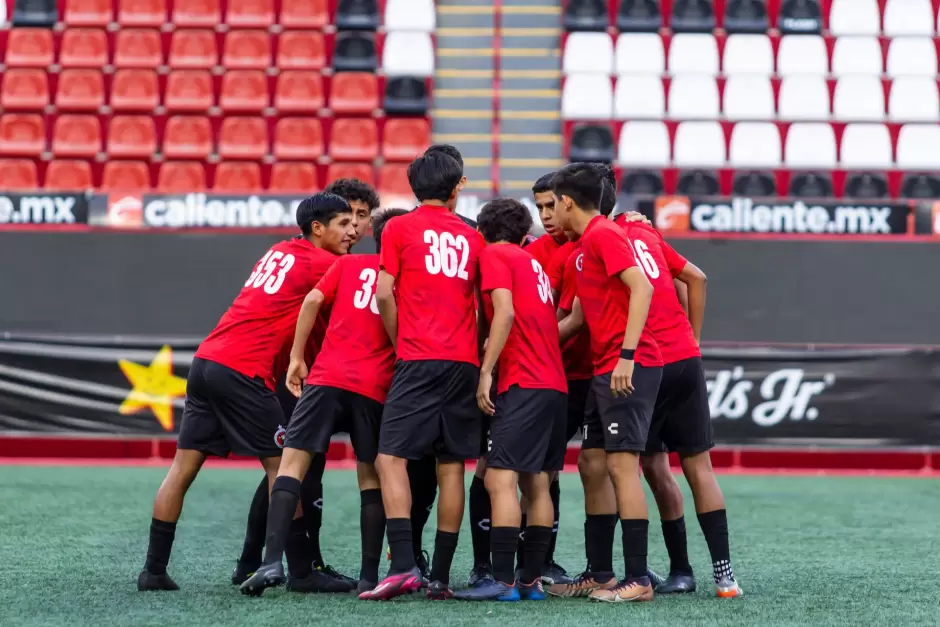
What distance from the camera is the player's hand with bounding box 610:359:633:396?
5.07 metres

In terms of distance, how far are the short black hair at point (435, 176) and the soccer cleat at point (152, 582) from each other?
1930 millimetres

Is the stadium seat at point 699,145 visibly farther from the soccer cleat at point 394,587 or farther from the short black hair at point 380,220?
the soccer cleat at point 394,587

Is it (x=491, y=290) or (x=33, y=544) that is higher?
(x=491, y=290)

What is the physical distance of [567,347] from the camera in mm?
5789

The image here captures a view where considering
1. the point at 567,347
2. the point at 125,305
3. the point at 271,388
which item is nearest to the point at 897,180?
the point at 125,305

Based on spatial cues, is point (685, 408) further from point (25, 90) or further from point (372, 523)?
point (25, 90)

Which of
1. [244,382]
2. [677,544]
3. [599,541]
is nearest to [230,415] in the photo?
[244,382]

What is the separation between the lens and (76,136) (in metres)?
14.0

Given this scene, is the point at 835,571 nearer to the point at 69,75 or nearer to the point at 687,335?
the point at 687,335

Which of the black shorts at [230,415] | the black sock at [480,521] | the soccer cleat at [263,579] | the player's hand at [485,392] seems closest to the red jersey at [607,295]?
the player's hand at [485,392]

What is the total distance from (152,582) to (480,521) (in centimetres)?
144

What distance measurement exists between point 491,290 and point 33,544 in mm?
2959

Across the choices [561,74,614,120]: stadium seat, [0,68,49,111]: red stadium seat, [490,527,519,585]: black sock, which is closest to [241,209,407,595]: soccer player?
[490,527,519,585]: black sock

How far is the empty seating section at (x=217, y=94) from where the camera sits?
1367cm
